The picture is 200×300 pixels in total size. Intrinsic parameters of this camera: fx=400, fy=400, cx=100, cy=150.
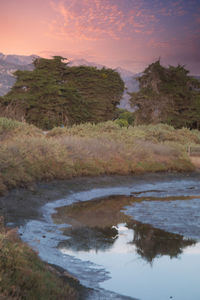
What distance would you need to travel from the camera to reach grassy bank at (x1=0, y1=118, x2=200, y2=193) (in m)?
14.5

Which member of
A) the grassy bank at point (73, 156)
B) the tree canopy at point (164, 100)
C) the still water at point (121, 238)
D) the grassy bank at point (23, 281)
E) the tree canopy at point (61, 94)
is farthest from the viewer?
the tree canopy at point (164, 100)

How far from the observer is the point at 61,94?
153 ft

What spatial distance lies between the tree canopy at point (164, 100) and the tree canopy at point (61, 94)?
295 inches

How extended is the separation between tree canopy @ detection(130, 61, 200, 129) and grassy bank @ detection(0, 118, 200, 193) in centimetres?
1939

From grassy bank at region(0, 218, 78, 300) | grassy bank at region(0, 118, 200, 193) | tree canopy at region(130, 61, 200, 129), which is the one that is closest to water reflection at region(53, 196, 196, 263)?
grassy bank at region(0, 118, 200, 193)

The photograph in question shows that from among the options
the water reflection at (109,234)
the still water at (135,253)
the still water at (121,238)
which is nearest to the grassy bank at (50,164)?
the still water at (121,238)

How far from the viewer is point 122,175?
19.1 metres

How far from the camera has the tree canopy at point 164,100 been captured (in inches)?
1847

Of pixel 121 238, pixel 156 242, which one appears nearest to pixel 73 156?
pixel 121 238

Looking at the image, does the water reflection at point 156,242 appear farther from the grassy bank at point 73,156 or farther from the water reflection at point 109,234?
the grassy bank at point 73,156

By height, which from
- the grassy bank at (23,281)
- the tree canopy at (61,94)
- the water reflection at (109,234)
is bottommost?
the water reflection at (109,234)

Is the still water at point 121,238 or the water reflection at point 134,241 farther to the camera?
the water reflection at point 134,241

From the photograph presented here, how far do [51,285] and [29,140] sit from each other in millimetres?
12881

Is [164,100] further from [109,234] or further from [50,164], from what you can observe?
[109,234]
